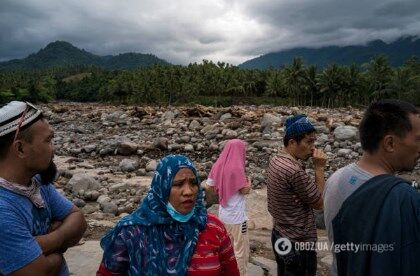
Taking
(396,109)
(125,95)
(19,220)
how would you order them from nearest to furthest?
(19,220) → (396,109) → (125,95)

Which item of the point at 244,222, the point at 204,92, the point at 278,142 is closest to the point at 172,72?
the point at 204,92

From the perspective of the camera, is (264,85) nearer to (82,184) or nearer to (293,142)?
(82,184)

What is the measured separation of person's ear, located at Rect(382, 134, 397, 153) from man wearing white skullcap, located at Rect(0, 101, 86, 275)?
5.26 ft

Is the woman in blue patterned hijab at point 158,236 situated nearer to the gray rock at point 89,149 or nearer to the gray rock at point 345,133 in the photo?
the gray rock at point 345,133

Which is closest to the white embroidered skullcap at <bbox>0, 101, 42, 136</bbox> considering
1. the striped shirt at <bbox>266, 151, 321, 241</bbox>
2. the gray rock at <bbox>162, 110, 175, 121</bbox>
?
the striped shirt at <bbox>266, 151, 321, 241</bbox>

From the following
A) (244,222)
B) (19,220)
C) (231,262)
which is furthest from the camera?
(244,222)

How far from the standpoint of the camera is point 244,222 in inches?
170

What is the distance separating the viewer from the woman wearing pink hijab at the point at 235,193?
4.20 metres

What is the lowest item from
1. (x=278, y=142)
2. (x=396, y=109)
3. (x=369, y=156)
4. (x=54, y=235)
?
(x=278, y=142)

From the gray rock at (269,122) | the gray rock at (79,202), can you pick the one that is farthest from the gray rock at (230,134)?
the gray rock at (79,202)

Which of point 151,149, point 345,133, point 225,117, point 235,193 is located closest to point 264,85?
point 225,117

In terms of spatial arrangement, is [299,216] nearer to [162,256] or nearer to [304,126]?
[304,126]

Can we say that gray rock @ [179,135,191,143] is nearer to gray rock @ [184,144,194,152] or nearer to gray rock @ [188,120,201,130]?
gray rock @ [184,144,194,152]

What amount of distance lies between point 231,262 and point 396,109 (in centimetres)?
116
